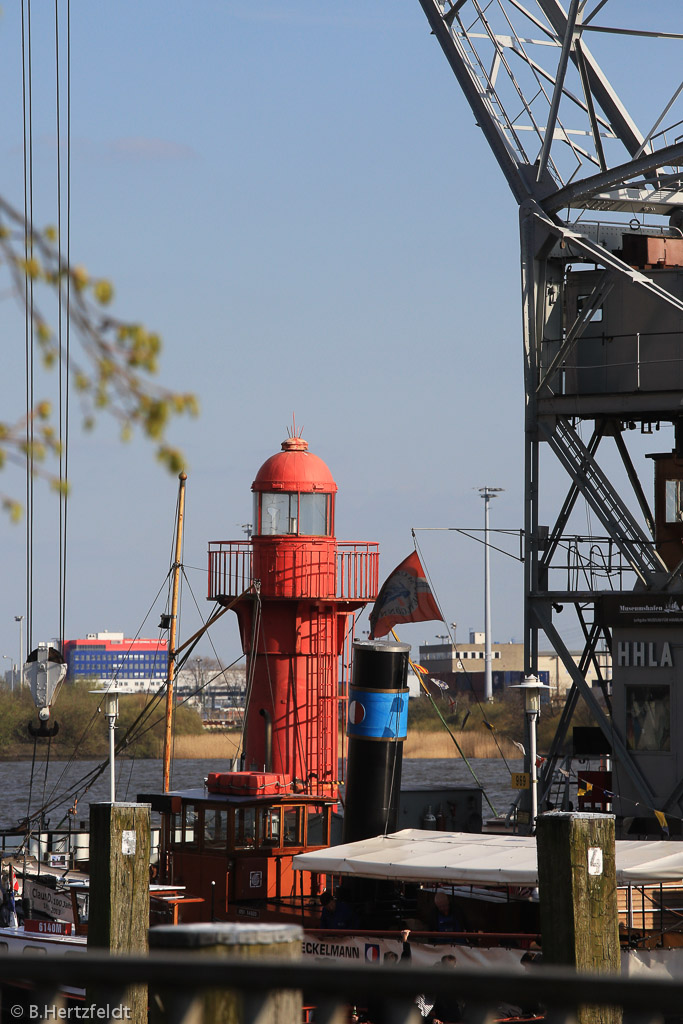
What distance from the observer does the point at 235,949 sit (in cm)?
666

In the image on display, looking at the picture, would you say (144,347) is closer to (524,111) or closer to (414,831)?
(414,831)

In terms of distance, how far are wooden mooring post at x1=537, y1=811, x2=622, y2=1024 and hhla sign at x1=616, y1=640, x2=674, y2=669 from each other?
15543mm

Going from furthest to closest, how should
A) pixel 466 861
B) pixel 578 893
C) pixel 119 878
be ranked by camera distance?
pixel 466 861, pixel 119 878, pixel 578 893

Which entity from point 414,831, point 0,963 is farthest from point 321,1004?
point 414,831

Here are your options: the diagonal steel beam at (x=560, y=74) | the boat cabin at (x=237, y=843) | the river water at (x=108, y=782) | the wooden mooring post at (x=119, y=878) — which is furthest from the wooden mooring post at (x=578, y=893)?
the river water at (x=108, y=782)

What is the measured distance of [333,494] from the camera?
114ft

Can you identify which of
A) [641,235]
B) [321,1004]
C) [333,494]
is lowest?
[321,1004]

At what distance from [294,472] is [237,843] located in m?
12.6

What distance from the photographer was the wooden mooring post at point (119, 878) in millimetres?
15414

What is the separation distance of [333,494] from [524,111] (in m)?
9.51

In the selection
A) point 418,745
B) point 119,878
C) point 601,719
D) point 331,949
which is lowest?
point 418,745

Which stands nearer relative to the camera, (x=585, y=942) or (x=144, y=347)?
(x=144, y=347)

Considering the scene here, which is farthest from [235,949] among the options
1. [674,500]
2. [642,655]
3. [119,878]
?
[674,500]

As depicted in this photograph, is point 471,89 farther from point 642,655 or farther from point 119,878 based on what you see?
point 119,878
